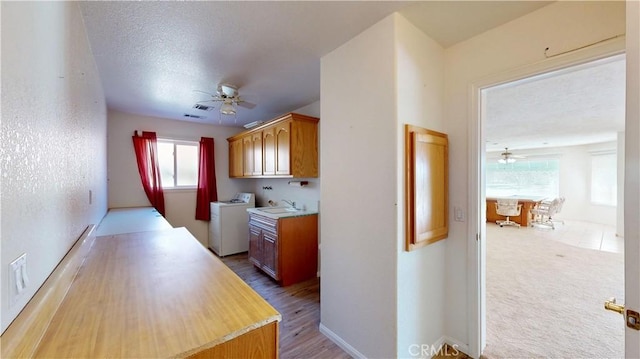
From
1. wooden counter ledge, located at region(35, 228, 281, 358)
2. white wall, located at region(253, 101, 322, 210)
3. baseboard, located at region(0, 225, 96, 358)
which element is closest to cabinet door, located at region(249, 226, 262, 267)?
white wall, located at region(253, 101, 322, 210)

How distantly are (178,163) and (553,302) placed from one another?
5.84 meters

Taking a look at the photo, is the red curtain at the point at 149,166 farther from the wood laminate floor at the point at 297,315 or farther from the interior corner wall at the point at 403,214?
the interior corner wall at the point at 403,214

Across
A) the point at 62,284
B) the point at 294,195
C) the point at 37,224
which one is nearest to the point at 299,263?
the point at 294,195

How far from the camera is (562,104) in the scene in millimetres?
3395

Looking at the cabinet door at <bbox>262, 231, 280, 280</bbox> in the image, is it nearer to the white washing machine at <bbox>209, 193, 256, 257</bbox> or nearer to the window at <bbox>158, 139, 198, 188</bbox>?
the white washing machine at <bbox>209, 193, 256, 257</bbox>

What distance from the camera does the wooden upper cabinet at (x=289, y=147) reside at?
3131mm

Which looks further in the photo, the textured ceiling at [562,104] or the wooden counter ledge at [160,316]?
the textured ceiling at [562,104]

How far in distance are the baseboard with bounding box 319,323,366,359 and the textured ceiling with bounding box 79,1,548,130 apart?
2451 millimetres

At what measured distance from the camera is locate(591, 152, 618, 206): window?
6.45 m

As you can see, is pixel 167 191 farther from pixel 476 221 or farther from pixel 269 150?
pixel 476 221

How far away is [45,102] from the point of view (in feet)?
3.23

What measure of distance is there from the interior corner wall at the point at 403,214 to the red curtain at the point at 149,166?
4.18 m

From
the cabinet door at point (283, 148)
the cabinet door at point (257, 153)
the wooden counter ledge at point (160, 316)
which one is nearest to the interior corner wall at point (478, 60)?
the wooden counter ledge at point (160, 316)

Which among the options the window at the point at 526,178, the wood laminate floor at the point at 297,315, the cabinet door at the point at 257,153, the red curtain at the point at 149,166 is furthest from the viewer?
the window at the point at 526,178
